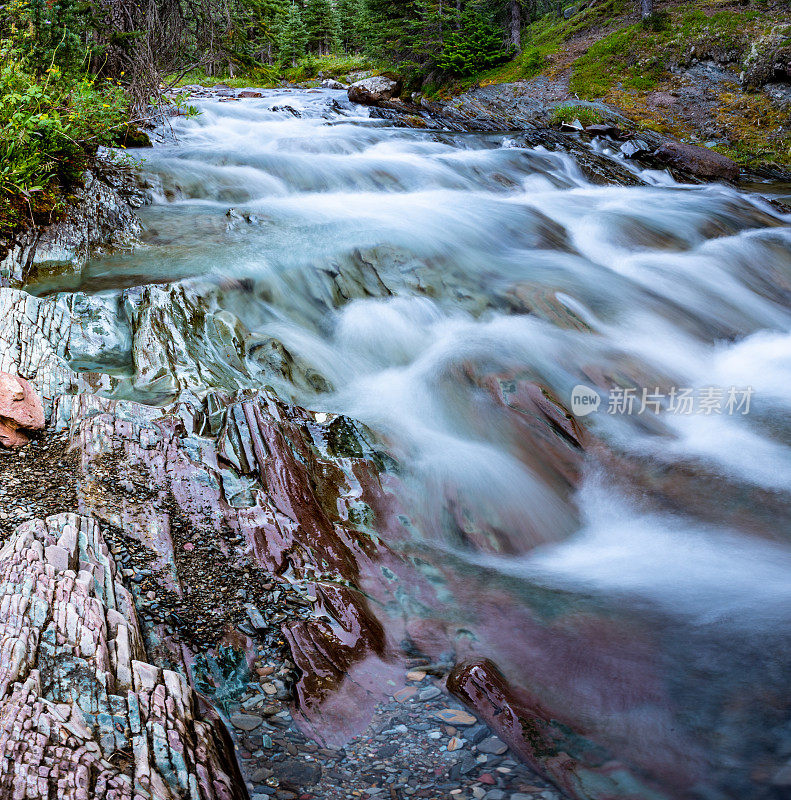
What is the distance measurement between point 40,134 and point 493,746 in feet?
21.0

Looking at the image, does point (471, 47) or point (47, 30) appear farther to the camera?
point (471, 47)

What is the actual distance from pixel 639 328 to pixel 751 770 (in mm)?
4537

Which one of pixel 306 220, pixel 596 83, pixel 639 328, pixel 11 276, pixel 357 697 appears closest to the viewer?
pixel 357 697

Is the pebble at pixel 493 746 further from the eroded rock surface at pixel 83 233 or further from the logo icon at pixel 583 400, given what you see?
the eroded rock surface at pixel 83 233

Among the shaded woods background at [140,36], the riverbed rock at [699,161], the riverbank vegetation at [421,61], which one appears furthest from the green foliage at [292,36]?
the riverbed rock at [699,161]

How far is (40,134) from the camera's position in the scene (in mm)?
5562

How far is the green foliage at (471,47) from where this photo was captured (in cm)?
1694

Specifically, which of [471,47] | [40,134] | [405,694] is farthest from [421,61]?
[405,694]

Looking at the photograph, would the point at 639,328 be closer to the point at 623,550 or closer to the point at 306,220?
the point at 623,550

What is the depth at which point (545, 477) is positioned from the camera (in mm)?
4000

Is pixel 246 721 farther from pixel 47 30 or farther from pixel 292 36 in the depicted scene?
pixel 292 36

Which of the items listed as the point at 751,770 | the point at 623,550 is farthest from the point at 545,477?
the point at 751,770

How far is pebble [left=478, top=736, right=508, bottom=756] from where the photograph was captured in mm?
2125

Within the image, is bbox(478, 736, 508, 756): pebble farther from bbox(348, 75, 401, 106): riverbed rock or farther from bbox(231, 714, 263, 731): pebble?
bbox(348, 75, 401, 106): riverbed rock
